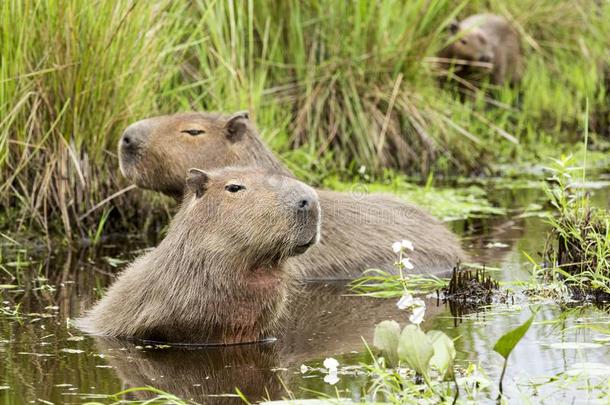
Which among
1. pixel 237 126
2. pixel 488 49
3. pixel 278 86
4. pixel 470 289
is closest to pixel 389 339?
pixel 470 289

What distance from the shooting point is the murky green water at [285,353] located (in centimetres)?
458

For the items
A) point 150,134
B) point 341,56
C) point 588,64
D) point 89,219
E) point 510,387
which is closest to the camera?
point 510,387

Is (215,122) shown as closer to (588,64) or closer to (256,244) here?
(256,244)

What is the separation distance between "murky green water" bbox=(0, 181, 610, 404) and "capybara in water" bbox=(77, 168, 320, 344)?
0.12 metres

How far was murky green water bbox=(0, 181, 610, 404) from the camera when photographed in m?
4.58

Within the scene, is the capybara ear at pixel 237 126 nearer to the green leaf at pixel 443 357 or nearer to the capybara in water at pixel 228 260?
the capybara in water at pixel 228 260

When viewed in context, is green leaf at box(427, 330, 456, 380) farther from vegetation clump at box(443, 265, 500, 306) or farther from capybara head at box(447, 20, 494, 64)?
capybara head at box(447, 20, 494, 64)

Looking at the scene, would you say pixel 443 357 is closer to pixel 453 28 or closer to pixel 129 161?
pixel 129 161

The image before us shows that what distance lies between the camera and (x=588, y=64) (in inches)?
545

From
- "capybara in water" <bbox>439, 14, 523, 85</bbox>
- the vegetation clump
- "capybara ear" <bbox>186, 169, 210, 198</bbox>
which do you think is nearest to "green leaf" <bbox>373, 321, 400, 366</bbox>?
"capybara ear" <bbox>186, 169, 210, 198</bbox>

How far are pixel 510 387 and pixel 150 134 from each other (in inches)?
129

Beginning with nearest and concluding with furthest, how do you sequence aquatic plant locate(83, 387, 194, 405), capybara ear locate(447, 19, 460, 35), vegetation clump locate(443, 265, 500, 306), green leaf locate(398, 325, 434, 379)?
green leaf locate(398, 325, 434, 379) < aquatic plant locate(83, 387, 194, 405) < vegetation clump locate(443, 265, 500, 306) < capybara ear locate(447, 19, 460, 35)

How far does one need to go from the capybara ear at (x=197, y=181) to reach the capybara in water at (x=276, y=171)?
140 centimetres

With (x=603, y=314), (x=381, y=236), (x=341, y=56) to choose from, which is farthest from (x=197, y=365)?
(x=341, y=56)
